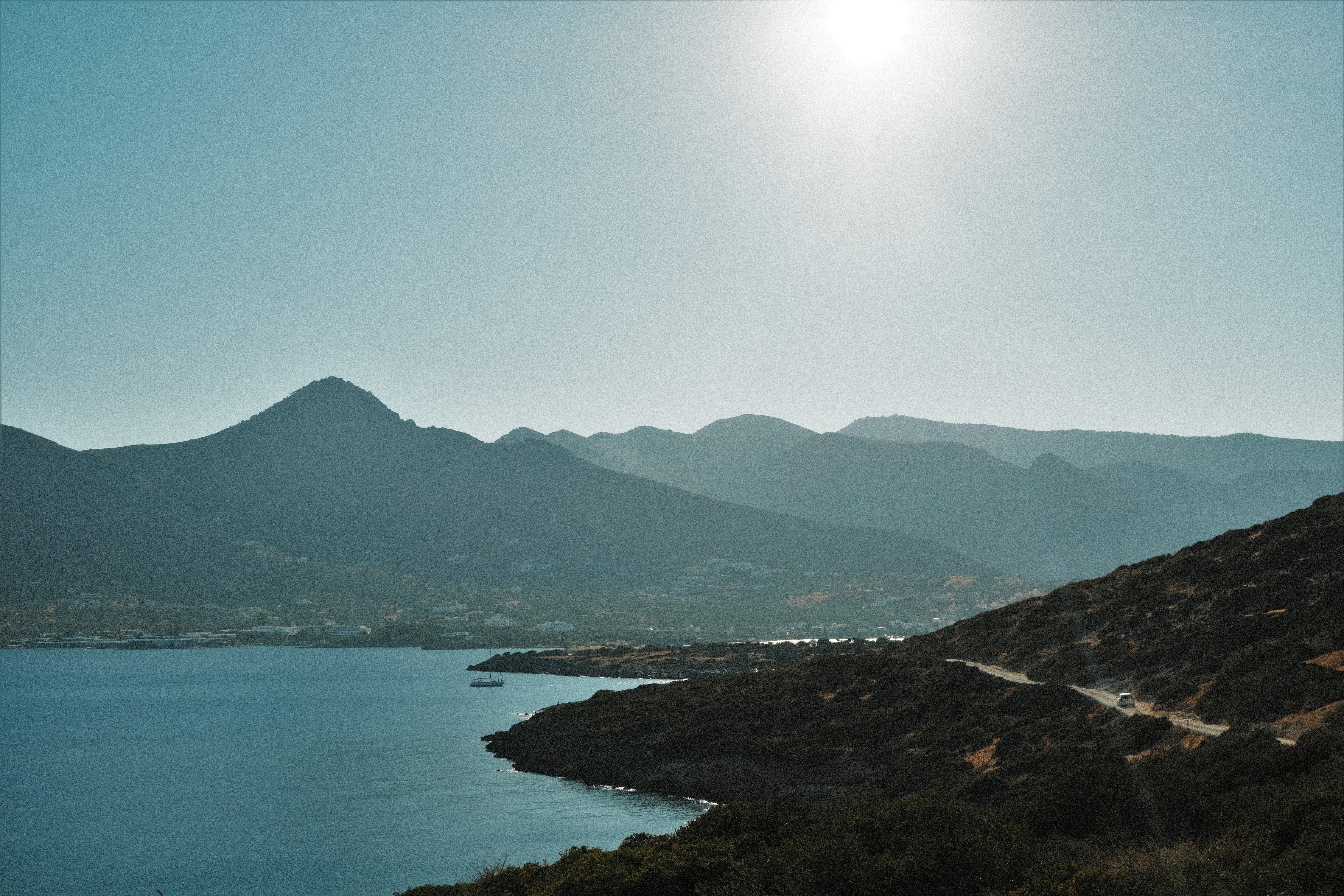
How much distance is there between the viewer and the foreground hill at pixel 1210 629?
38.1 meters

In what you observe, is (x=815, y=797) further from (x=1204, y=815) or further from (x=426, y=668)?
(x=426, y=668)

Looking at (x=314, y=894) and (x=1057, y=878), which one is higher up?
(x=1057, y=878)

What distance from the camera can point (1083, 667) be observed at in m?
52.7

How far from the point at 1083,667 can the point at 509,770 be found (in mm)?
40600

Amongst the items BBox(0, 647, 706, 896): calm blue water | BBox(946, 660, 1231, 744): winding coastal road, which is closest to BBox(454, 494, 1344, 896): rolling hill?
BBox(946, 660, 1231, 744): winding coastal road

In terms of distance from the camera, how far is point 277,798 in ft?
202

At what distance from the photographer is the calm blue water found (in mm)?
44469

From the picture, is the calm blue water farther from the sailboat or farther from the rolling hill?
the sailboat

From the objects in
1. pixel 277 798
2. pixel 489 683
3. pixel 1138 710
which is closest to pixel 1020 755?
pixel 1138 710

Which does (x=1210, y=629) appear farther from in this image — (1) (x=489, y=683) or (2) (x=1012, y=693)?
(1) (x=489, y=683)

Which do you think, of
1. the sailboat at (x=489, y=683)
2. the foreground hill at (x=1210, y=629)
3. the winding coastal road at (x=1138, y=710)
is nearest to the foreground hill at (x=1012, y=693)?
the foreground hill at (x=1210, y=629)

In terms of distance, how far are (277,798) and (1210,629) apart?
56162 millimetres

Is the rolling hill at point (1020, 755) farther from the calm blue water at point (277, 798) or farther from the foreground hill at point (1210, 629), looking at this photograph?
the calm blue water at point (277, 798)

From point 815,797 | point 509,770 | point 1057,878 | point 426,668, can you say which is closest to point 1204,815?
point 1057,878
